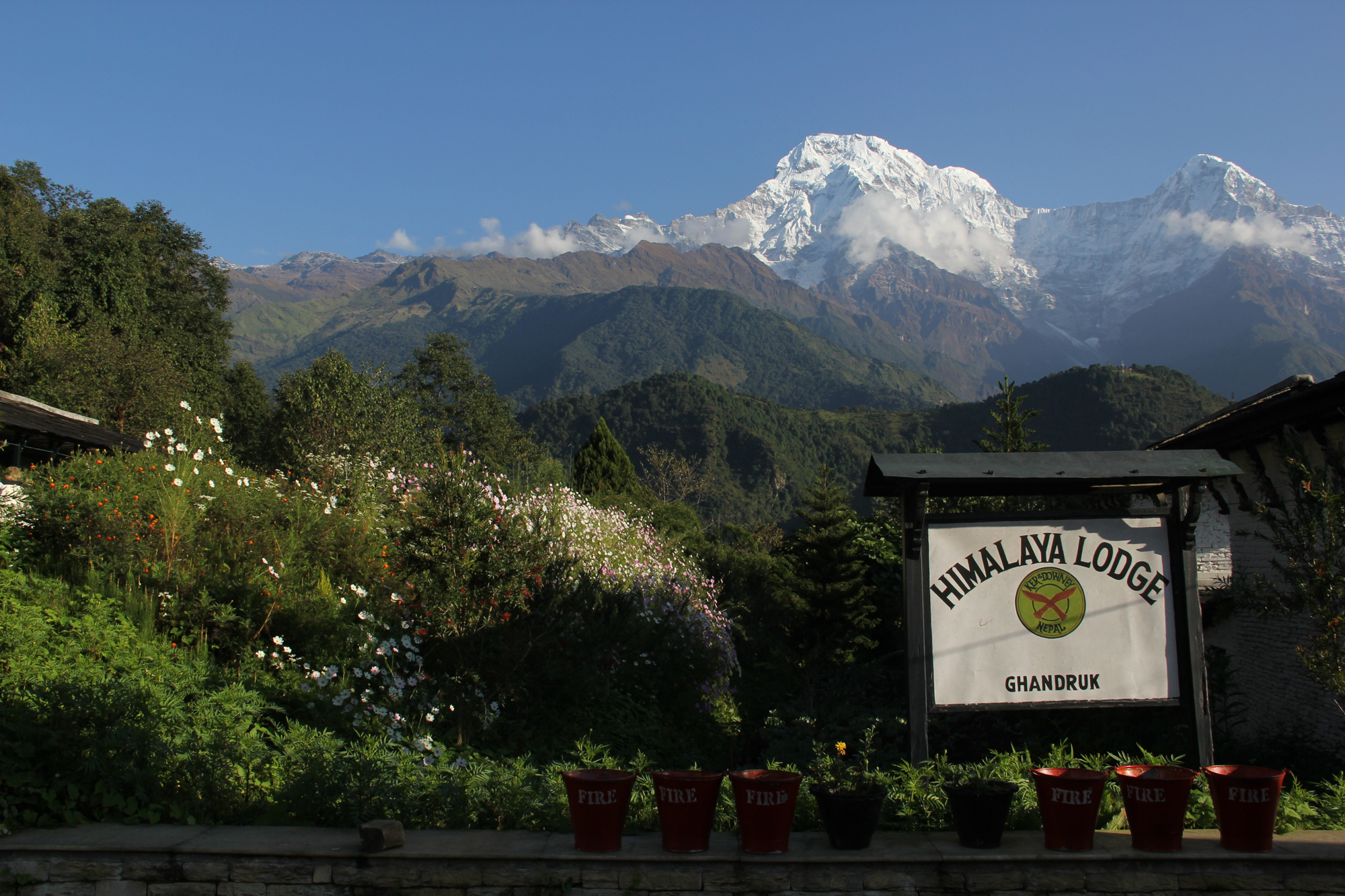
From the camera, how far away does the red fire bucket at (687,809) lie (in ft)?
15.0

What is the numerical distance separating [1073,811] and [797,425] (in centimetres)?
10403

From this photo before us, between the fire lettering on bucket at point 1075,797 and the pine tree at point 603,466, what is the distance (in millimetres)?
22101

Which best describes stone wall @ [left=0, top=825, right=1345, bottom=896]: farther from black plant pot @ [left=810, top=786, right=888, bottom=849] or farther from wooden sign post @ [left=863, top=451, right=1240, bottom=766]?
wooden sign post @ [left=863, top=451, right=1240, bottom=766]

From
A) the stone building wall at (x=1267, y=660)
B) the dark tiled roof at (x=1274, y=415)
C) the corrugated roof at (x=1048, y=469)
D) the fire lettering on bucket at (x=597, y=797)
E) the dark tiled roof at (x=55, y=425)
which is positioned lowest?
the fire lettering on bucket at (x=597, y=797)

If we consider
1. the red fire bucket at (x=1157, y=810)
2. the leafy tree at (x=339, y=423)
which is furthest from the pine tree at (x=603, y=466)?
the red fire bucket at (x=1157, y=810)

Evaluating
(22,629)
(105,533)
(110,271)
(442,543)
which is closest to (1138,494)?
(442,543)

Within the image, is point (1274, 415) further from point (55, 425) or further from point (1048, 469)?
point (55, 425)

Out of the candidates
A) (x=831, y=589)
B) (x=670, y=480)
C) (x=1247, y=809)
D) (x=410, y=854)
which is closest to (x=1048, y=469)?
(x=1247, y=809)

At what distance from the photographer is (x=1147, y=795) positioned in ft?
15.1

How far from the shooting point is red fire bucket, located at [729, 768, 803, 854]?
455 centimetres

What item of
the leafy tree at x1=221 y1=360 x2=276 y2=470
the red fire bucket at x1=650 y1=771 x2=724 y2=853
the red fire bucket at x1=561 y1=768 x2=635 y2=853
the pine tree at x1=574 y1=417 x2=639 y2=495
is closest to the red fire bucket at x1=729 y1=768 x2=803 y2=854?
the red fire bucket at x1=650 y1=771 x2=724 y2=853

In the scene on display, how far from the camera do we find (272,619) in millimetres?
8133

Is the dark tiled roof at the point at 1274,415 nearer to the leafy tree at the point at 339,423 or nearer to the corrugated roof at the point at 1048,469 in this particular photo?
the corrugated roof at the point at 1048,469

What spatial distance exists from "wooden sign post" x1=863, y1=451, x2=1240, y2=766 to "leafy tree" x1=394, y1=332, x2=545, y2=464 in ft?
126
